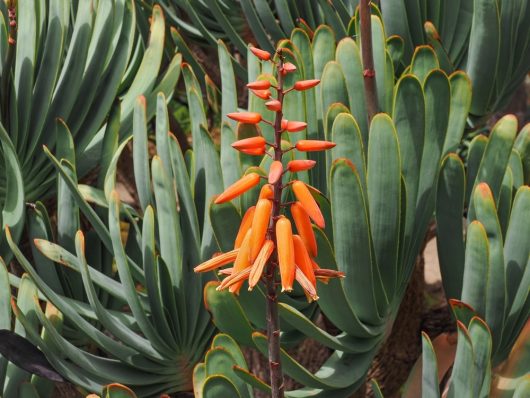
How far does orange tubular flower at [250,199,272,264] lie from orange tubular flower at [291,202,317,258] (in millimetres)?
58

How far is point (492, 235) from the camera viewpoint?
1393 mm

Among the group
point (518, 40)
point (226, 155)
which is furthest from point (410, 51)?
point (226, 155)

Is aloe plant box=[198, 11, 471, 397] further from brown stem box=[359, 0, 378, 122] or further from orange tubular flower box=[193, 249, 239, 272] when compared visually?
orange tubular flower box=[193, 249, 239, 272]

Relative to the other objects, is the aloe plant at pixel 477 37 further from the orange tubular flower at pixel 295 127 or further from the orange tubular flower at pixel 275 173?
the orange tubular flower at pixel 275 173

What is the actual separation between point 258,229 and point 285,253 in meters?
0.04

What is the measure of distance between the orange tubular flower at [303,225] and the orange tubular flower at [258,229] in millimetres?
58

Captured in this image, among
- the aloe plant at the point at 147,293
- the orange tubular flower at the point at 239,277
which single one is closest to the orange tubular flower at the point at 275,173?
the orange tubular flower at the point at 239,277

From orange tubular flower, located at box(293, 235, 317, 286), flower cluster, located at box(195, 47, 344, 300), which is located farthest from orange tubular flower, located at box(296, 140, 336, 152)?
orange tubular flower, located at box(293, 235, 317, 286)

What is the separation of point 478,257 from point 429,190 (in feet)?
0.83

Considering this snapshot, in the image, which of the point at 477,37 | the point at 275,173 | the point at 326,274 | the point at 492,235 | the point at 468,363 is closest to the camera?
the point at 275,173

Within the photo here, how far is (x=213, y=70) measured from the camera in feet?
10.3

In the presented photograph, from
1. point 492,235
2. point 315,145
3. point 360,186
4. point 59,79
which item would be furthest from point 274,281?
point 59,79

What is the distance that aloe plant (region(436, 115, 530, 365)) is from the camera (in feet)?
4.55

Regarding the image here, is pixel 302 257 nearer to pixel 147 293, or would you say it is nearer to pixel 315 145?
pixel 315 145
